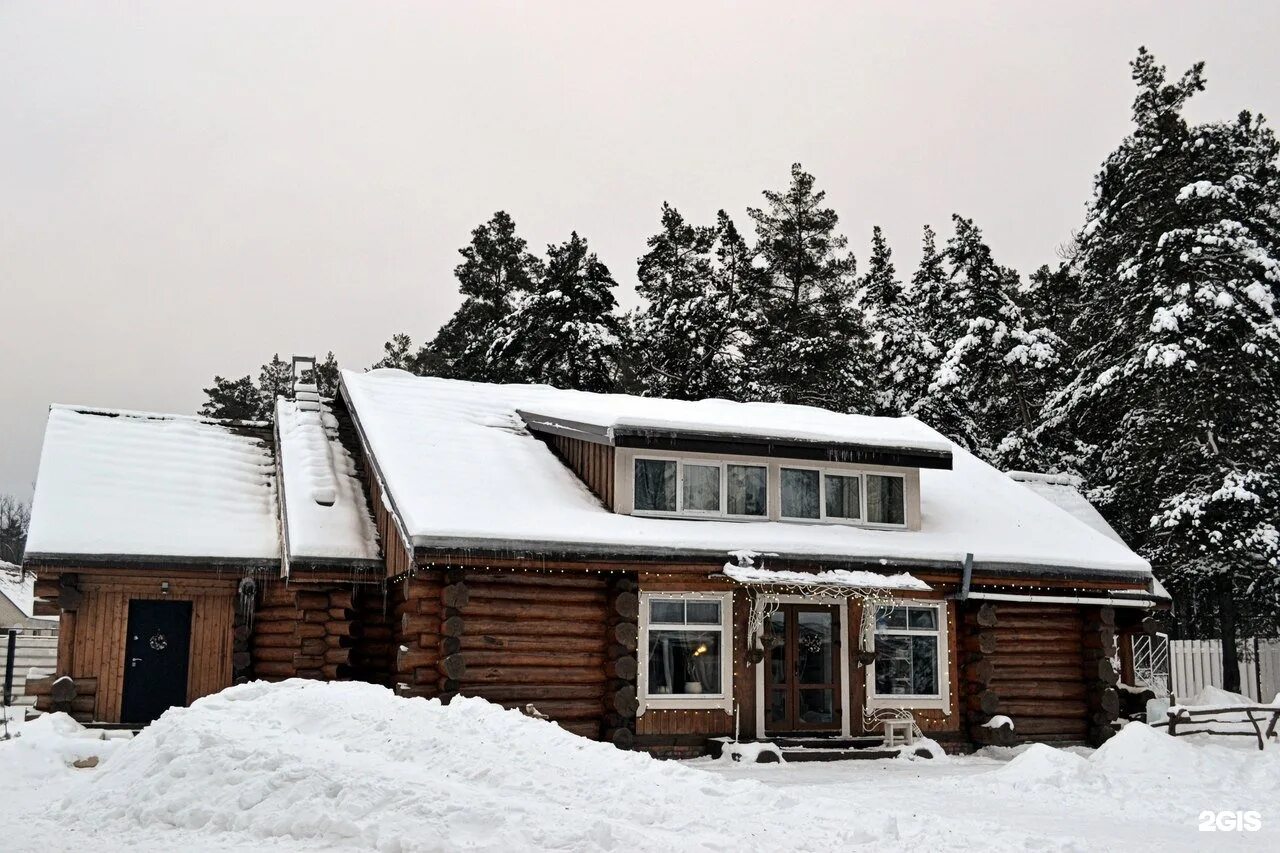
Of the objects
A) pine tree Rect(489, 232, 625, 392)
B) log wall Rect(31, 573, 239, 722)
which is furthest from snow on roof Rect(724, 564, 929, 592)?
pine tree Rect(489, 232, 625, 392)

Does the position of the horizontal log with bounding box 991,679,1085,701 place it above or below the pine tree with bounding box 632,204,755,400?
below

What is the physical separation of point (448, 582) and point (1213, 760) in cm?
946

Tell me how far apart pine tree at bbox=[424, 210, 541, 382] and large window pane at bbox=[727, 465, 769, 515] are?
973 inches

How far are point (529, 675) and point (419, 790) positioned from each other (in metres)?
7.02

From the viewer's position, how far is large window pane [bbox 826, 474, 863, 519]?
59.9ft

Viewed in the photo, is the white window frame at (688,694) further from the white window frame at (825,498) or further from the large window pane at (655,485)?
the white window frame at (825,498)

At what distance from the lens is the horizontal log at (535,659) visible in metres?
15.4

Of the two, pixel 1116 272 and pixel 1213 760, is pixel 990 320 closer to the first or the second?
pixel 1116 272

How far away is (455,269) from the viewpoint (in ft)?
144

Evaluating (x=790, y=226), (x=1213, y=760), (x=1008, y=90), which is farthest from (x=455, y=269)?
(x=1213, y=760)

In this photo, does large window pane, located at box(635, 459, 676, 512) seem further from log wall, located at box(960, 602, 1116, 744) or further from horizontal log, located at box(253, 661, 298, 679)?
horizontal log, located at box(253, 661, 298, 679)

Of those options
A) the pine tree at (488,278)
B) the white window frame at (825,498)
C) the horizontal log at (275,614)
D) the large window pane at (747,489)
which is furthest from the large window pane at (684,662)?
the pine tree at (488,278)

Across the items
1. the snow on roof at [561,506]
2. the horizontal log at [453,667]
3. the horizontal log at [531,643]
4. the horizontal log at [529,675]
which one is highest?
the snow on roof at [561,506]

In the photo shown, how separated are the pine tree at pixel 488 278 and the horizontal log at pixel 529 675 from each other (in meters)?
26.5
